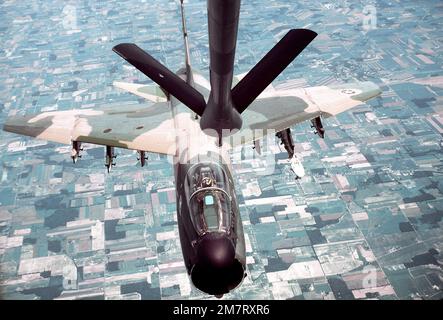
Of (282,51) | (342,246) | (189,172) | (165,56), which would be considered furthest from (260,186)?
(165,56)

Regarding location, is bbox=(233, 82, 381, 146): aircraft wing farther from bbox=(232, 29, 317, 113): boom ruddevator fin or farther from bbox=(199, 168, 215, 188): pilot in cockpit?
bbox=(232, 29, 317, 113): boom ruddevator fin

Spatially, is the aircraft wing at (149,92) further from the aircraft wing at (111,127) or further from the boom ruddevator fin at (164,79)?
the boom ruddevator fin at (164,79)

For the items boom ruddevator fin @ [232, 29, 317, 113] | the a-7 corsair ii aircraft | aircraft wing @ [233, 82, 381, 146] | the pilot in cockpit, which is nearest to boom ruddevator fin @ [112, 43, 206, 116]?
the a-7 corsair ii aircraft

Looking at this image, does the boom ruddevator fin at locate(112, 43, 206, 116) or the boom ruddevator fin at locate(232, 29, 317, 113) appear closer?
the boom ruddevator fin at locate(232, 29, 317, 113)

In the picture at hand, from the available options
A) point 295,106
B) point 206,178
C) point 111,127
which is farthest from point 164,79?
point 295,106

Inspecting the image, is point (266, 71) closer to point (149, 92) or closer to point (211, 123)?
point (211, 123)

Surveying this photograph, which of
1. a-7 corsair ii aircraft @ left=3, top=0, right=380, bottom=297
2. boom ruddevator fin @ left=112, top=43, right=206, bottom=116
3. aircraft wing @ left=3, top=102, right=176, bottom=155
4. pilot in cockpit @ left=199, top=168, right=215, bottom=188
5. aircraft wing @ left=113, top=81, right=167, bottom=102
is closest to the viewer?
a-7 corsair ii aircraft @ left=3, top=0, right=380, bottom=297

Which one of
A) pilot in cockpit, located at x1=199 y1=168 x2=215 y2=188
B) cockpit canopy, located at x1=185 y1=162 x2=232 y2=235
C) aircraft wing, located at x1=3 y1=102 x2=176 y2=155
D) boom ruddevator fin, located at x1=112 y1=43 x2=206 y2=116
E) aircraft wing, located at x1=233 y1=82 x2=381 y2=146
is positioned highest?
boom ruddevator fin, located at x1=112 y1=43 x2=206 y2=116
